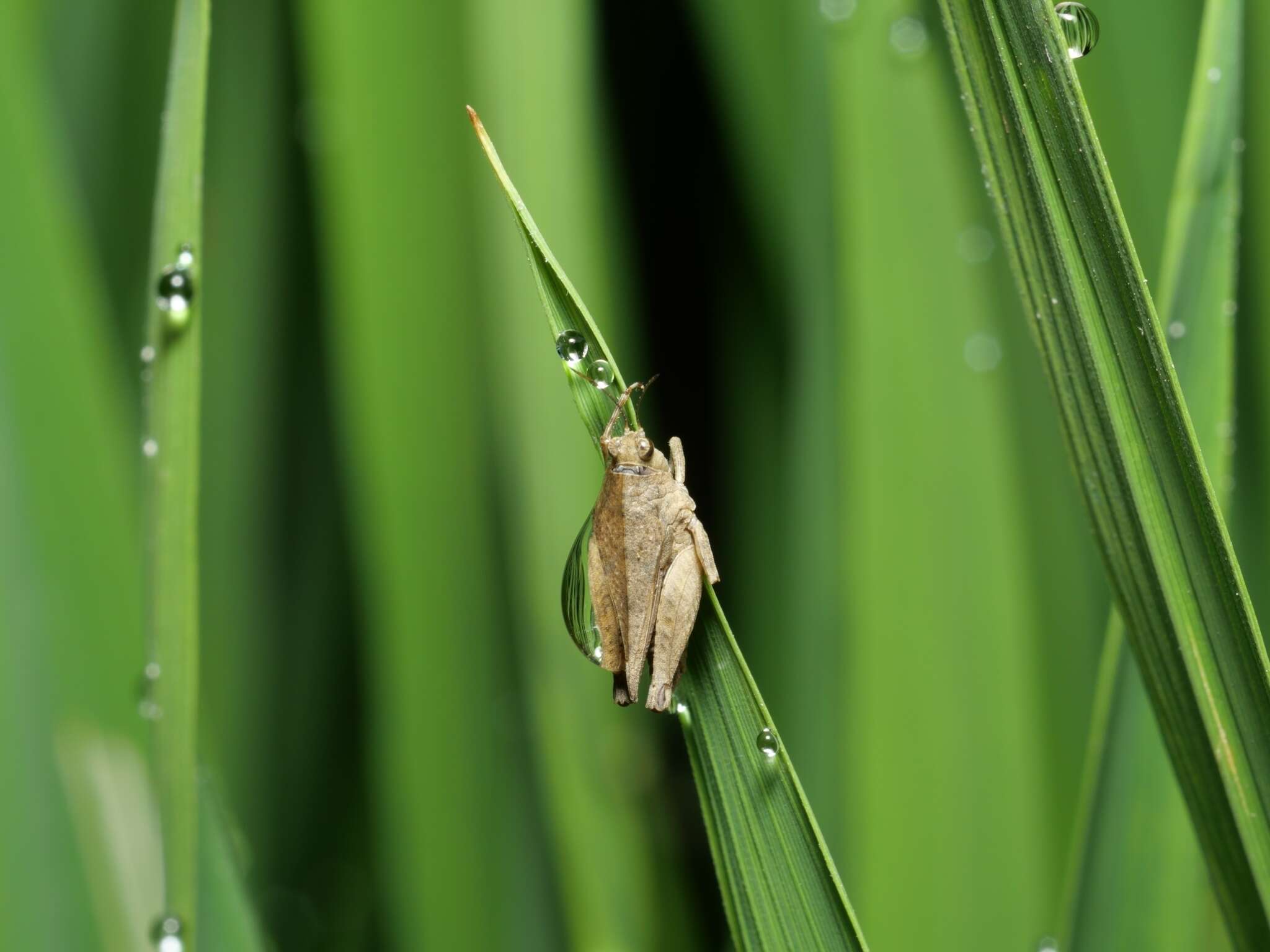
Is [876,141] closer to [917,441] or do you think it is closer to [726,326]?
[917,441]

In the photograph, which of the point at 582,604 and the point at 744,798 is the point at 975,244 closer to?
the point at 582,604

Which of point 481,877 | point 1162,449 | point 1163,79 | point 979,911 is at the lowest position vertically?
point 979,911

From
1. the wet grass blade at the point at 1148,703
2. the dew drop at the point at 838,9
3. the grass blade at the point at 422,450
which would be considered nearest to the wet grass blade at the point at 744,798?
the wet grass blade at the point at 1148,703

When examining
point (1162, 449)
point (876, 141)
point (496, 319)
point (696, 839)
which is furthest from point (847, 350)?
point (696, 839)

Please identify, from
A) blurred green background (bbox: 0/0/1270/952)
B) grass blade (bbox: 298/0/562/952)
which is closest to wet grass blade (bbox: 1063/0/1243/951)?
blurred green background (bbox: 0/0/1270/952)

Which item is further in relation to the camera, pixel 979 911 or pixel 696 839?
pixel 696 839

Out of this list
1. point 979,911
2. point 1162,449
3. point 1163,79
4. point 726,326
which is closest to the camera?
point 1162,449

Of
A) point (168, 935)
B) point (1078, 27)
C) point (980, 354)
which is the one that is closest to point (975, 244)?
Result: point (980, 354)
